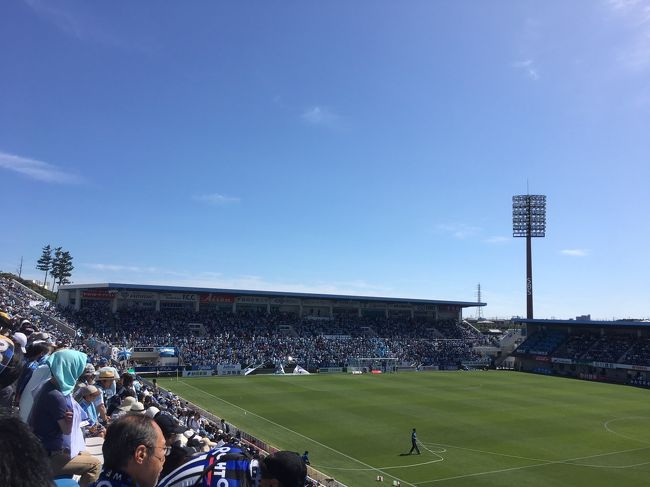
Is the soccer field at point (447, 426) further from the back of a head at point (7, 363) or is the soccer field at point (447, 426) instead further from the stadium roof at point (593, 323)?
the back of a head at point (7, 363)

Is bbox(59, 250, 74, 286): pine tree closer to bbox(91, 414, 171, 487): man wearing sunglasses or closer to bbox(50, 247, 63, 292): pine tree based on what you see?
bbox(50, 247, 63, 292): pine tree

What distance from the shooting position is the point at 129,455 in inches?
117

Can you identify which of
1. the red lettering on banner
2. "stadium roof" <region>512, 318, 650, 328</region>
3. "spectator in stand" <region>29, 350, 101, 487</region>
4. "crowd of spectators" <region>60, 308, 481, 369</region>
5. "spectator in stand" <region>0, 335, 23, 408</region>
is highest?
the red lettering on banner

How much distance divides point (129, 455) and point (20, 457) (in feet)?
4.19

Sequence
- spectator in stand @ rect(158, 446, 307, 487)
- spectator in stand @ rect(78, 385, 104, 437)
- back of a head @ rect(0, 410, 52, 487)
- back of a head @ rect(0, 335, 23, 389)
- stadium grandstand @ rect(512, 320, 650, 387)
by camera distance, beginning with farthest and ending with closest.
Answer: stadium grandstand @ rect(512, 320, 650, 387), spectator in stand @ rect(78, 385, 104, 437), back of a head @ rect(0, 335, 23, 389), spectator in stand @ rect(158, 446, 307, 487), back of a head @ rect(0, 410, 52, 487)

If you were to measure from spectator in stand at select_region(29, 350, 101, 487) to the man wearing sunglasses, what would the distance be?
6.82 ft

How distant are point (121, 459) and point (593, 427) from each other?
3468cm

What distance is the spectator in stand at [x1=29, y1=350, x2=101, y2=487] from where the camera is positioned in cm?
470

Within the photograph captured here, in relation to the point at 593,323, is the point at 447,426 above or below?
Answer: below

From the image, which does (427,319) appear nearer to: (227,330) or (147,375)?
(227,330)

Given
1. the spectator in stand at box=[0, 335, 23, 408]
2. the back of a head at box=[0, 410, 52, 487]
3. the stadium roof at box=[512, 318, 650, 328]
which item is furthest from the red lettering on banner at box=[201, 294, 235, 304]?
the back of a head at box=[0, 410, 52, 487]

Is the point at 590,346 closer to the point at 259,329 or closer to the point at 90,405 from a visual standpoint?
the point at 259,329

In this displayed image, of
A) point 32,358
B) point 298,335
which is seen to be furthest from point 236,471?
point 298,335

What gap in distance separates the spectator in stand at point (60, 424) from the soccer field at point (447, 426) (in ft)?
57.2
